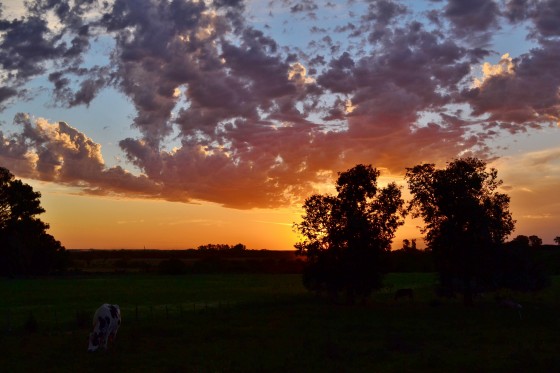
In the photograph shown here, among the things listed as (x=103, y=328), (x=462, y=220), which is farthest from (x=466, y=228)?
(x=103, y=328)

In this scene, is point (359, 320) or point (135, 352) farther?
point (359, 320)

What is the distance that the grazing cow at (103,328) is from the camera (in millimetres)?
29172

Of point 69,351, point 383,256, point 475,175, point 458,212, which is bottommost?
point 69,351

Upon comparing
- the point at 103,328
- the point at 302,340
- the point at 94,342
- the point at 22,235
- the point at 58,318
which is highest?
the point at 22,235

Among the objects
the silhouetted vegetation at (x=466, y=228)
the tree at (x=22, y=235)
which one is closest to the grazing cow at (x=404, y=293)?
the silhouetted vegetation at (x=466, y=228)

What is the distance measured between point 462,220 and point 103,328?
38.5 metres

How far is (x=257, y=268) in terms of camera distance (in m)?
162

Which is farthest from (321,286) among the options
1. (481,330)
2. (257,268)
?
(257,268)

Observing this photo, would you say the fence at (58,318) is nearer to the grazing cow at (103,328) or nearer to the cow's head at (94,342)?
the grazing cow at (103,328)

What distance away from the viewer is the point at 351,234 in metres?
57.4

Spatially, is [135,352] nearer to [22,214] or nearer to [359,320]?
[359,320]

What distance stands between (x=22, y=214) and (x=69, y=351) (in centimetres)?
9920

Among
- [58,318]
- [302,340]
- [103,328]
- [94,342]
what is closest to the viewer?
[94,342]

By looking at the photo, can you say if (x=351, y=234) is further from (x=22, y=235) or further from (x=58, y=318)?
(x=22, y=235)
